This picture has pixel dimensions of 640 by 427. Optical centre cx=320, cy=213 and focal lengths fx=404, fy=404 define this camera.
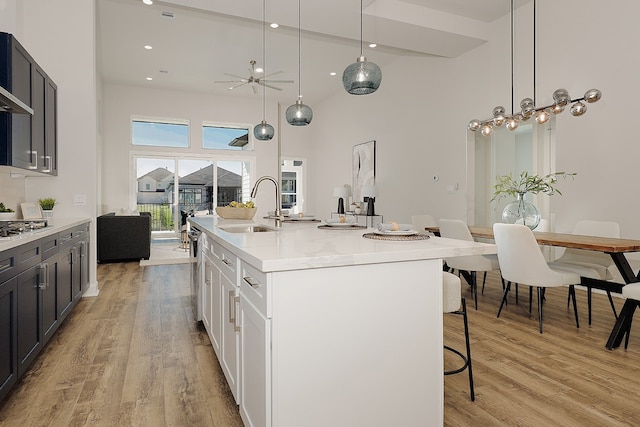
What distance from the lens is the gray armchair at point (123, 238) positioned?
6523mm

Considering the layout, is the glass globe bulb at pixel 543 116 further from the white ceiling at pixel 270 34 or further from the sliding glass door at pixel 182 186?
the sliding glass door at pixel 182 186

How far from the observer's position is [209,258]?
2.59m

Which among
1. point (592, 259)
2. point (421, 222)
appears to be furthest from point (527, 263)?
point (421, 222)

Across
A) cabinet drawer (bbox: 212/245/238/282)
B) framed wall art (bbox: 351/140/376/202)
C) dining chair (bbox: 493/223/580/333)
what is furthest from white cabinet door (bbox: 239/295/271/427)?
framed wall art (bbox: 351/140/376/202)

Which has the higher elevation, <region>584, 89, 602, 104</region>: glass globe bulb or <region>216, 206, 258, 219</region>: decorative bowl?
<region>584, 89, 602, 104</region>: glass globe bulb

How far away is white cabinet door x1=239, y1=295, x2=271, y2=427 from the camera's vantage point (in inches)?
54.8

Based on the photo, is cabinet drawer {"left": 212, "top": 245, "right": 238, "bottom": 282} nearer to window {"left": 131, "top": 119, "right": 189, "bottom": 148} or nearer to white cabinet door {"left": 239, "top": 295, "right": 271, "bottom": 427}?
white cabinet door {"left": 239, "top": 295, "right": 271, "bottom": 427}

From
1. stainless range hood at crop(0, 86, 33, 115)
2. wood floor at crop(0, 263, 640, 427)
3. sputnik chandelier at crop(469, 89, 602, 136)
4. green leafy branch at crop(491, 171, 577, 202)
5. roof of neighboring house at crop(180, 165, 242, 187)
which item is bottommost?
wood floor at crop(0, 263, 640, 427)

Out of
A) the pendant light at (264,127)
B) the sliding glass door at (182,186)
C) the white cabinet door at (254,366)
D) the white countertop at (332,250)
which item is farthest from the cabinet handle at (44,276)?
the sliding glass door at (182,186)

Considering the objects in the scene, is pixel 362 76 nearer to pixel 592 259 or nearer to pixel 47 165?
pixel 592 259

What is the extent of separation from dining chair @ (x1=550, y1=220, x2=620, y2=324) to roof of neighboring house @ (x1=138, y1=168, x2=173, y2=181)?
8.14m

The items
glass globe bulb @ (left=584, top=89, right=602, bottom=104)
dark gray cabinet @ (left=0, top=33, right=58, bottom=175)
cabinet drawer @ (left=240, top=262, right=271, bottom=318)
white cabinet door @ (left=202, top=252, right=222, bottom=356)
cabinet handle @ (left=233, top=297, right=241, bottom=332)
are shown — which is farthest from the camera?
glass globe bulb @ (left=584, top=89, right=602, bottom=104)

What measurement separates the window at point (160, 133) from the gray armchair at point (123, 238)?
2.91 metres

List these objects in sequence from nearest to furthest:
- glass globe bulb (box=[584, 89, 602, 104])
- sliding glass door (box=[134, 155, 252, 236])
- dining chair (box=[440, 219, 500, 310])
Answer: glass globe bulb (box=[584, 89, 602, 104]), dining chair (box=[440, 219, 500, 310]), sliding glass door (box=[134, 155, 252, 236])
